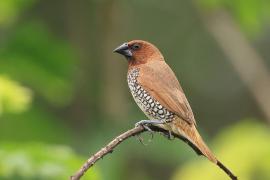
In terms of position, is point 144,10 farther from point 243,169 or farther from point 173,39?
point 243,169

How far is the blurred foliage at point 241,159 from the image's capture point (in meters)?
8.25

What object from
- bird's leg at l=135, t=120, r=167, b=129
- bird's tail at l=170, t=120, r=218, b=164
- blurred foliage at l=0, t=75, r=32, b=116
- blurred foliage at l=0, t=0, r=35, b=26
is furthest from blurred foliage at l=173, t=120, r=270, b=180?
bird's leg at l=135, t=120, r=167, b=129

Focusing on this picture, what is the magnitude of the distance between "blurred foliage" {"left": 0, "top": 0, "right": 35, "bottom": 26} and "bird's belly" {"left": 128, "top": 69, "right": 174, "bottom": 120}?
166 inches

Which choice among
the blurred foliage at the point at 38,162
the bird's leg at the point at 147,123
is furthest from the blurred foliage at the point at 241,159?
the bird's leg at the point at 147,123

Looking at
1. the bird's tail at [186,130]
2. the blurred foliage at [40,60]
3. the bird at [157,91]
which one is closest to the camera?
the bird's tail at [186,130]

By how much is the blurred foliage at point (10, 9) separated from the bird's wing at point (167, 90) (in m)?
4.25

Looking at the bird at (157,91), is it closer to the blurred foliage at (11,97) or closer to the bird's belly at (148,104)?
the bird's belly at (148,104)

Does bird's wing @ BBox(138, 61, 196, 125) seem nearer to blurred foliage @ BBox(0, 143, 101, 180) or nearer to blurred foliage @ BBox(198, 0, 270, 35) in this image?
blurred foliage @ BBox(0, 143, 101, 180)

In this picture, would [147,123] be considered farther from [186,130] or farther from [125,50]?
[125,50]

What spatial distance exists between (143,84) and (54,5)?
6.65 metres

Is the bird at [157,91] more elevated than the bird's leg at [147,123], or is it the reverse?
the bird at [157,91]

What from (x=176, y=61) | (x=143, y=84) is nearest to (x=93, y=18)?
(x=176, y=61)

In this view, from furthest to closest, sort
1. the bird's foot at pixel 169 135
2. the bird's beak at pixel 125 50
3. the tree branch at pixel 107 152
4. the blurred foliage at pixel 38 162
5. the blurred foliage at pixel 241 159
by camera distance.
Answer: the blurred foliage at pixel 241 159 → the blurred foliage at pixel 38 162 → the bird's beak at pixel 125 50 → the bird's foot at pixel 169 135 → the tree branch at pixel 107 152

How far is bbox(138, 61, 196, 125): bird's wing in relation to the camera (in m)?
4.73
